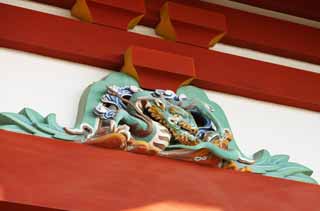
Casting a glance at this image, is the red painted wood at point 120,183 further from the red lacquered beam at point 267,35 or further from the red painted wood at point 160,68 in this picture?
the red lacquered beam at point 267,35

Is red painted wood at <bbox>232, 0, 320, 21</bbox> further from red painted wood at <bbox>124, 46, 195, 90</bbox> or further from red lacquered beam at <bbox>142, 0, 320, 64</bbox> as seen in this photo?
red painted wood at <bbox>124, 46, 195, 90</bbox>

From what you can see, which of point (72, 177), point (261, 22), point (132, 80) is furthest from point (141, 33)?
point (72, 177)

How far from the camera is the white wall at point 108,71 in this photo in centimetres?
171

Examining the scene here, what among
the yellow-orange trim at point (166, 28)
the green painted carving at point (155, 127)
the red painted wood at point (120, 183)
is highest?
the yellow-orange trim at point (166, 28)

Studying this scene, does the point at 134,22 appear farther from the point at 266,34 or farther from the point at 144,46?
the point at 266,34

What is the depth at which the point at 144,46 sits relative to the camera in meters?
1.92

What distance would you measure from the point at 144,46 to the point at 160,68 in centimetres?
12

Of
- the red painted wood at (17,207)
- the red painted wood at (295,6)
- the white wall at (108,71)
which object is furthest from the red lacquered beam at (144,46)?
the red painted wood at (17,207)

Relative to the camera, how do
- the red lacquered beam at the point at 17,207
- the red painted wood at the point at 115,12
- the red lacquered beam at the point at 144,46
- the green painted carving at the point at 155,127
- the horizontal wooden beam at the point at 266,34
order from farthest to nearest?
the horizontal wooden beam at the point at 266,34 → the red painted wood at the point at 115,12 → the red lacquered beam at the point at 144,46 → the green painted carving at the point at 155,127 → the red lacquered beam at the point at 17,207

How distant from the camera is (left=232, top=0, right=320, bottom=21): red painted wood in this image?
2.14 m

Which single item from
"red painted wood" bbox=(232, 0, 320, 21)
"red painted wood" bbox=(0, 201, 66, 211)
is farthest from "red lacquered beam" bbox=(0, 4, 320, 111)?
"red painted wood" bbox=(0, 201, 66, 211)

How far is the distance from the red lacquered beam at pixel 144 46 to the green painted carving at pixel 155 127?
85 millimetres

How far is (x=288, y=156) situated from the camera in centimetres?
185

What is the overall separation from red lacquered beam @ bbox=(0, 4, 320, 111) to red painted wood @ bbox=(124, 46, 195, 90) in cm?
5
